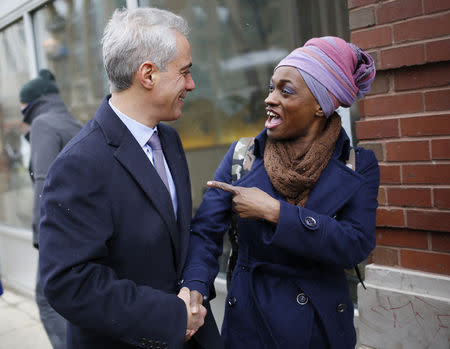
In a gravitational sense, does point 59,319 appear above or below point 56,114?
below

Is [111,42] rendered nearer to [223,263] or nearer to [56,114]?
[56,114]

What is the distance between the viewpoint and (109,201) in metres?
1.47

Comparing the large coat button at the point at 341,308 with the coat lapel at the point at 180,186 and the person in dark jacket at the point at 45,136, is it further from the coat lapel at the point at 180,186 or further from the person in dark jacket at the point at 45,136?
the person in dark jacket at the point at 45,136

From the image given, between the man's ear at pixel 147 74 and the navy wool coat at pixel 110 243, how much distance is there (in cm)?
16

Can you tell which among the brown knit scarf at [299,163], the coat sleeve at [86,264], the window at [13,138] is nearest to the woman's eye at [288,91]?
the brown knit scarf at [299,163]

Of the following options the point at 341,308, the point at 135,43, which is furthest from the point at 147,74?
the point at 341,308

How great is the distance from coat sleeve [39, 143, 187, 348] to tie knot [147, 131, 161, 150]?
1.06ft

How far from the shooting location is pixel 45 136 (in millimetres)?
3270

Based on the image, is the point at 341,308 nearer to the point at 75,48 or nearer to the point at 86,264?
the point at 86,264

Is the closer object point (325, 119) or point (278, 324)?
point (278, 324)

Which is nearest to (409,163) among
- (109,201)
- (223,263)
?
(109,201)

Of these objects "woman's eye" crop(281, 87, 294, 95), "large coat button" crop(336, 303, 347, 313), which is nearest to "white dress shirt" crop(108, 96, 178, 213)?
"woman's eye" crop(281, 87, 294, 95)

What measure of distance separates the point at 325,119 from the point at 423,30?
0.80 m

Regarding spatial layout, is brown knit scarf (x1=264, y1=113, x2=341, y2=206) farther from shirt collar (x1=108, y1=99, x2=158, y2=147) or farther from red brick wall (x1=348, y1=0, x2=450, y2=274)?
red brick wall (x1=348, y1=0, x2=450, y2=274)
